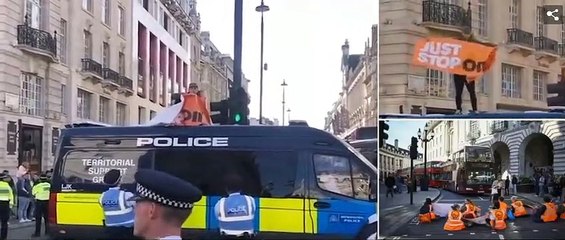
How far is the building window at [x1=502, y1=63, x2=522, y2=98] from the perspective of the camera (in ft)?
12.8

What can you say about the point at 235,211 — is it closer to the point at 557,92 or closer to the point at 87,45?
the point at 87,45

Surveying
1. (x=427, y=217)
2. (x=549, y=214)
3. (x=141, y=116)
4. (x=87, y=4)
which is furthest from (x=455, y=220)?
(x=87, y=4)

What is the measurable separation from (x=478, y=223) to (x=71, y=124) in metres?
2.38

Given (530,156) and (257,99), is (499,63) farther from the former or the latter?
(257,99)

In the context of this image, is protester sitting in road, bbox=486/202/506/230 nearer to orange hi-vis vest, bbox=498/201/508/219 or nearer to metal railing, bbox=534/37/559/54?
orange hi-vis vest, bbox=498/201/508/219

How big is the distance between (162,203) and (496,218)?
184 cm

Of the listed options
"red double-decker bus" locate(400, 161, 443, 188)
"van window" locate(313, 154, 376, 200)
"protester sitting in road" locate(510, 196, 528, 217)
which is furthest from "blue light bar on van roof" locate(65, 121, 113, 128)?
"protester sitting in road" locate(510, 196, 528, 217)

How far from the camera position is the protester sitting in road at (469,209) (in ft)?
13.1

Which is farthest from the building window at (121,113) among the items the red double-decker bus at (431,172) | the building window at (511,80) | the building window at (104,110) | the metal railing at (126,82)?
the building window at (511,80)

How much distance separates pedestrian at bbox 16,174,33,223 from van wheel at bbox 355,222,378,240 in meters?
1.91

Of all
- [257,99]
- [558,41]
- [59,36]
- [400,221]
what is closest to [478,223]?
[400,221]

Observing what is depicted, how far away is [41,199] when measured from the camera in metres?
4.18

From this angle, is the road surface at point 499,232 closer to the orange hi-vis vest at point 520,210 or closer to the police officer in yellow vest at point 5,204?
the orange hi-vis vest at point 520,210

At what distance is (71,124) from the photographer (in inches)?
167
